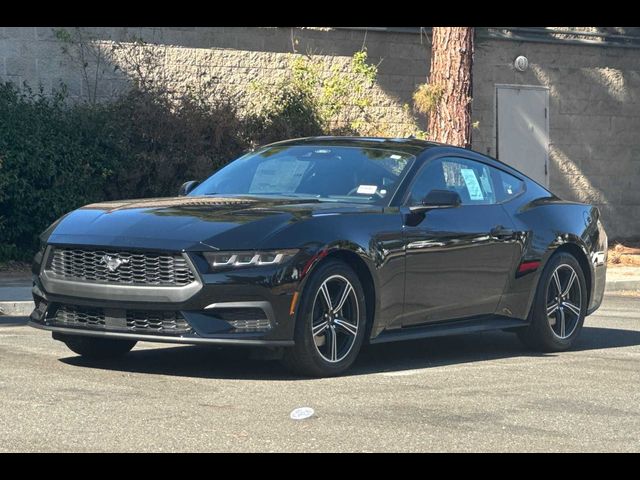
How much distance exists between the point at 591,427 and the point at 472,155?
3.83 meters

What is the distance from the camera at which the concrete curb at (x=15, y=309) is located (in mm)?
13297

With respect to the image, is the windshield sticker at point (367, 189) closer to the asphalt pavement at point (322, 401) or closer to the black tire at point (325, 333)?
the black tire at point (325, 333)

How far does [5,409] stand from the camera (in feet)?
24.0

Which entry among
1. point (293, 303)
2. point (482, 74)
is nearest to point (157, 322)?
point (293, 303)

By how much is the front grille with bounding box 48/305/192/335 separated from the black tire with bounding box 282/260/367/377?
2.37 feet

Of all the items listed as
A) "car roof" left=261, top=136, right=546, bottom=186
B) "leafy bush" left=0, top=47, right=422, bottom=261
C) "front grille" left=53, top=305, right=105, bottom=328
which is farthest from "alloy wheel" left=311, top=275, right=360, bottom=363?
"leafy bush" left=0, top=47, right=422, bottom=261

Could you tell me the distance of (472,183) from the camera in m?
10.5

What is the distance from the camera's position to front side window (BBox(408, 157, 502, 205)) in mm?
9945

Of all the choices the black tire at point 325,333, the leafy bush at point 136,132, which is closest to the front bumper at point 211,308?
the black tire at point 325,333

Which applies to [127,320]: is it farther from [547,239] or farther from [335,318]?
[547,239]

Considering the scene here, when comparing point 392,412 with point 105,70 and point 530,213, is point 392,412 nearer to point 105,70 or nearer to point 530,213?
point 530,213

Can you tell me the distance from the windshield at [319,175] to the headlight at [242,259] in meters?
1.17
